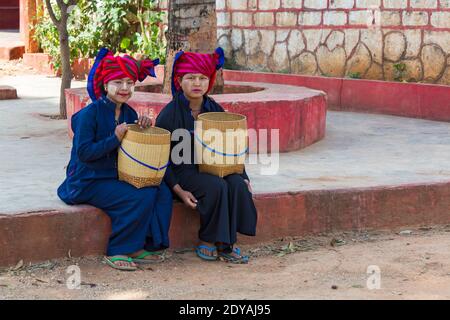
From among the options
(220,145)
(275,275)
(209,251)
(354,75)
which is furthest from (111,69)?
(354,75)

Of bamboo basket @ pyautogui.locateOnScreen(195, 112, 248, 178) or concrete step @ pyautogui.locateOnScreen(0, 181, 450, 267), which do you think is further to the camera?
bamboo basket @ pyautogui.locateOnScreen(195, 112, 248, 178)

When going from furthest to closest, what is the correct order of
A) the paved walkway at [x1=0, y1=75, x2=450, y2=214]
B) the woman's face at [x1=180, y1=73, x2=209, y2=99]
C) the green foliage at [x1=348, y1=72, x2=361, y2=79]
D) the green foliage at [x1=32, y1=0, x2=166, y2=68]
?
the green foliage at [x1=32, y1=0, x2=166, y2=68] → the green foliage at [x1=348, y1=72, x2=361, y2=79] → the paved walkway at [x1=0, y1=75, x2=450, y2=214] → the woman's face at [x1=180, y1=73, x2=209, y2=99]

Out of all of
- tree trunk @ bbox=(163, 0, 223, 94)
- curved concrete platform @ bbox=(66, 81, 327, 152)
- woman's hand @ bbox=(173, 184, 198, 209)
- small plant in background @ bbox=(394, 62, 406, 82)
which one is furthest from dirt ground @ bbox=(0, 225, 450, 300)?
small plant in background @ bbox=(394, 62, 406, 82)

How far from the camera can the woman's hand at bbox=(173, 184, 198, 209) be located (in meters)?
5.18

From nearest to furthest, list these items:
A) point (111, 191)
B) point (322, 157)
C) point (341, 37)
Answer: point (111, 191) < point (322, 157) < point (341, 37)

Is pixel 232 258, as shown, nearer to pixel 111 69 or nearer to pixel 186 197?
pixel 186 197

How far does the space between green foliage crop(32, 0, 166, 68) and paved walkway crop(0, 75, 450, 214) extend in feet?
12.2

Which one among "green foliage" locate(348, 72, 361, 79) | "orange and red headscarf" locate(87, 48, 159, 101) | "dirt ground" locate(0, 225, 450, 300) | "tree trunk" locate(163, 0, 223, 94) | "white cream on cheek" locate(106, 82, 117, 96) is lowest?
"dirt ground" locate(0, 225, 450, 300)

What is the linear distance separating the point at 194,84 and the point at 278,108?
2317mm

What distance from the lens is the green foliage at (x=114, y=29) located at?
13.7 metres

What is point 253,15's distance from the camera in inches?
476

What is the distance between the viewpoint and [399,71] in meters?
10.3

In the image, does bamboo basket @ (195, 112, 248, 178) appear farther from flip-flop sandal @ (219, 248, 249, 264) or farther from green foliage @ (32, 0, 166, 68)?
green foliage @ (32, 0, 166, 68)

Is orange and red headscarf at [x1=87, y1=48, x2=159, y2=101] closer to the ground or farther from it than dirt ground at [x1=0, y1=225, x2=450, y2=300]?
farther from it
